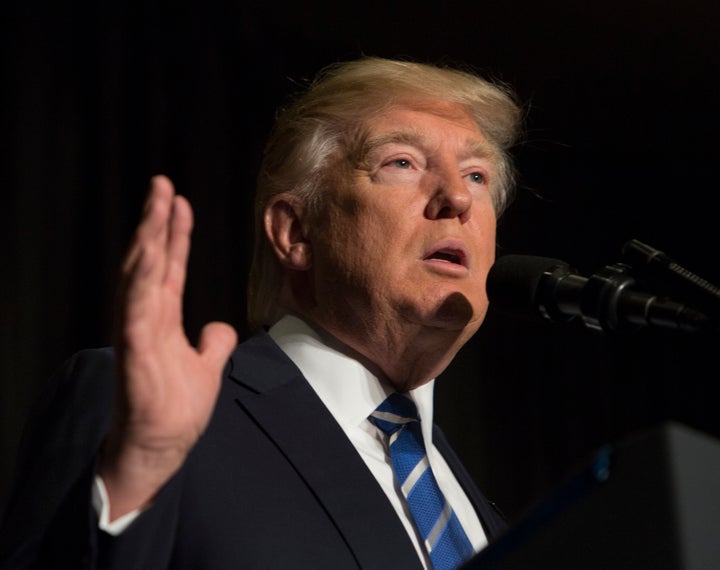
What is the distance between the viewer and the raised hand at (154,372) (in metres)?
1.00

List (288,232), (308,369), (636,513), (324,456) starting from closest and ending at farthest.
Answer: (636,513)
(324,456)
(308,369)
(288,232)

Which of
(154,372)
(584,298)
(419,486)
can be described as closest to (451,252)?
(419,486)

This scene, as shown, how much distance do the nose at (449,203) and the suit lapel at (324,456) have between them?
0.39m

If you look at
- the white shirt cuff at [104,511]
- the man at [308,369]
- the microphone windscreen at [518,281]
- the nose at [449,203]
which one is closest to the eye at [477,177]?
the man at [308,369]

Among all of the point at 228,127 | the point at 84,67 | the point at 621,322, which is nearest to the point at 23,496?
the point at 621,322

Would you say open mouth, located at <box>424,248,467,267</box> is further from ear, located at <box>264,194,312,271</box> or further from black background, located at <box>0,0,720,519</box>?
black background, located at <box>0,0,720,519</box>

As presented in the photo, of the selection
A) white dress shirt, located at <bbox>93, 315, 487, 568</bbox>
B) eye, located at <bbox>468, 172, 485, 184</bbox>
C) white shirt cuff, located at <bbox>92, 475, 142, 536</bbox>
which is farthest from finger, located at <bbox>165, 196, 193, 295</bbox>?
eye, located at <bbox>468, 172, 485, 184</bbox>

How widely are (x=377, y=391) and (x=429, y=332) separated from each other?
149 mm

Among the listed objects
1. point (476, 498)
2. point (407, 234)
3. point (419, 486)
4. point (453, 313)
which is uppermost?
point (407, 234)

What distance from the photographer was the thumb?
42.9 inches

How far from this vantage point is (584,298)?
3.90ft

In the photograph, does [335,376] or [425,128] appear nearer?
[335,376]

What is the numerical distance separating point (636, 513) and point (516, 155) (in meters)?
3.85

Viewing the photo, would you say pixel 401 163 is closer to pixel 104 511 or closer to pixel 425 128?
pixel 425 128
